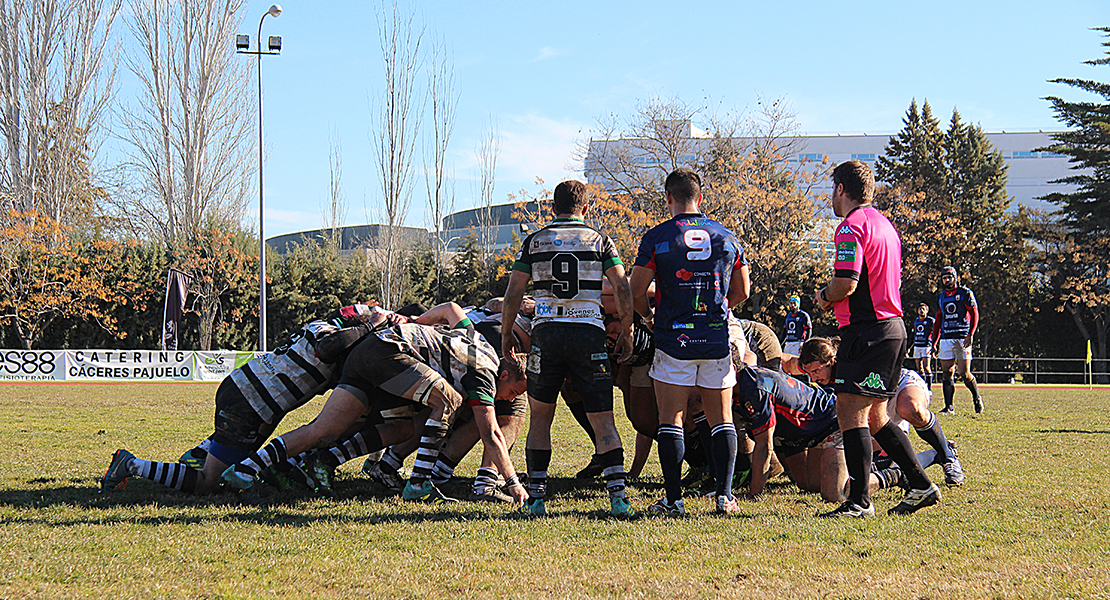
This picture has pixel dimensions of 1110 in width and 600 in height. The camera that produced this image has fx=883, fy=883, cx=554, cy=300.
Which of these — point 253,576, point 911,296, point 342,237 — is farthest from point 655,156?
point 253,576

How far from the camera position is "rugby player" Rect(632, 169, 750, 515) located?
15.8 ft

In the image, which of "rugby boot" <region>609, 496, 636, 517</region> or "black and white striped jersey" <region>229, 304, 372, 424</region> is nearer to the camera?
"rugby boot" <region>609, 496, 636, 517</region>

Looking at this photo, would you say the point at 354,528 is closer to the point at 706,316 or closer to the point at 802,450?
the point at 706,316

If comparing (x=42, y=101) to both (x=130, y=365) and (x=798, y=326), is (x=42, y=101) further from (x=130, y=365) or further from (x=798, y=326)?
(x=798, y=326)

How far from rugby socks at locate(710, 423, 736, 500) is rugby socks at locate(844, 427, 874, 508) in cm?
64

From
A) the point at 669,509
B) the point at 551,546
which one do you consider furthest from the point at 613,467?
the point at 551,546

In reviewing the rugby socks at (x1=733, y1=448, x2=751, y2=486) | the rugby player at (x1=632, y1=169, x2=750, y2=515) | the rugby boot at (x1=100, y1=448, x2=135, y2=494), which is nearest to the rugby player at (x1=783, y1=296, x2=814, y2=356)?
the rugby socks at (x1=733, y1=448, x2=751, y2=486)

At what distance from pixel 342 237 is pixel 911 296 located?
27.5 metres

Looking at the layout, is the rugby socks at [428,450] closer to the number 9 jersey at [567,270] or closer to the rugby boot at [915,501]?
the number 9 jersey at [567,270]

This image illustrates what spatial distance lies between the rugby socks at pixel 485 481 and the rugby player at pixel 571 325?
0.60 meters

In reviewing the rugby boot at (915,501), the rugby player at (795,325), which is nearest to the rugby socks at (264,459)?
the rugby boot at (915,501)

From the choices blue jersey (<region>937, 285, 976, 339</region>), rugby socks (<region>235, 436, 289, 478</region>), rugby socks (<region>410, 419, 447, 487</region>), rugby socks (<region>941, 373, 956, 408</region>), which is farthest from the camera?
blue jersey (<region>937, 285, 976, 339</region>)

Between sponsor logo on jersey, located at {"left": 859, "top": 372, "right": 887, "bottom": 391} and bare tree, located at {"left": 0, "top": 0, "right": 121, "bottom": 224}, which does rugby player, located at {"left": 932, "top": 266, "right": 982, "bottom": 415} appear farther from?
bare tree, located at {"left": 0, "top": 0, "right": 121, "bottom": 224}

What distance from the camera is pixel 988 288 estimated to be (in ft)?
111
